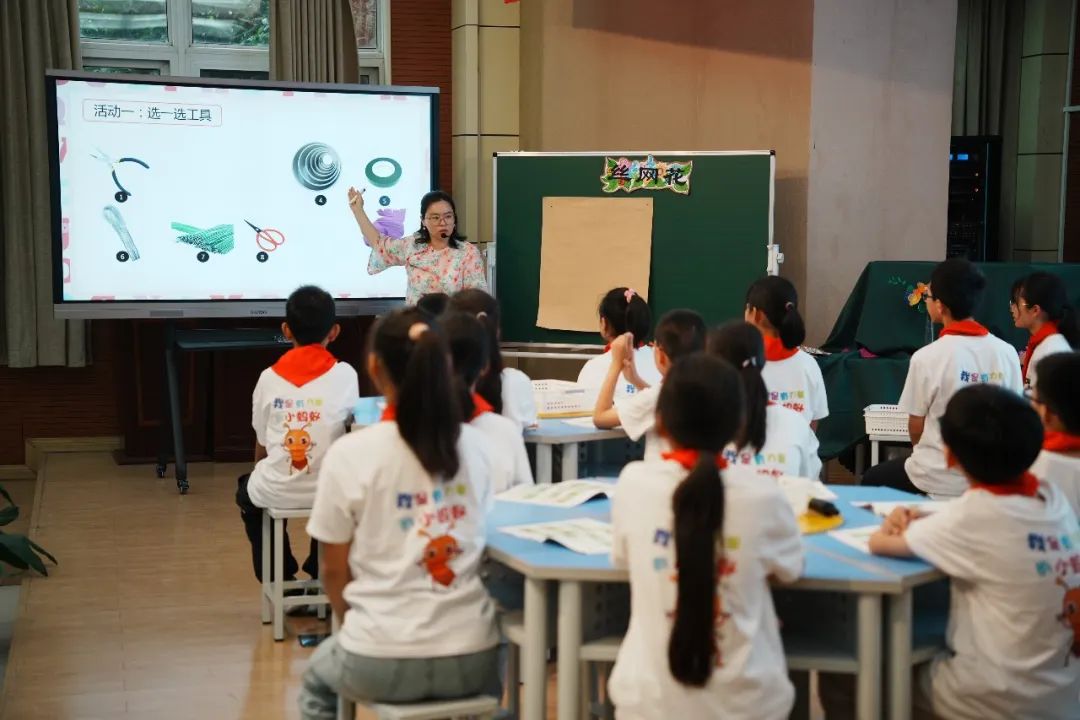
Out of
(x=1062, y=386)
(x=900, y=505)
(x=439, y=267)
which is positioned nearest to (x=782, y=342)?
(x=900, y=505)

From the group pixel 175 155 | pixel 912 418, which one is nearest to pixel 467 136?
pixel 175 155

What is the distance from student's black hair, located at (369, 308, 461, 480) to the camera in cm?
234

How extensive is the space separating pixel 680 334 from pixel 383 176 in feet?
11.8

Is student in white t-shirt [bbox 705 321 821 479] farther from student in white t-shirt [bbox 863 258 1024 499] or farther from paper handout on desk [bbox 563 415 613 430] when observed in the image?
paper handout on desk [bbox 563 415 613 430]

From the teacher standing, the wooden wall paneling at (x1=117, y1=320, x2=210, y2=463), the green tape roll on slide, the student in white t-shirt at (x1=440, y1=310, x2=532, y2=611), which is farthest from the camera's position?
the wooden wall paneling at (x1=117, y1=320, x2=210, y2=463)

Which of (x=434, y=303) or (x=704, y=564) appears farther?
(x=434, y=303)

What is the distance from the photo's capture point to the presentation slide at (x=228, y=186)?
6254 mm

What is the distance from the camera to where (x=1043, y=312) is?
441 cm

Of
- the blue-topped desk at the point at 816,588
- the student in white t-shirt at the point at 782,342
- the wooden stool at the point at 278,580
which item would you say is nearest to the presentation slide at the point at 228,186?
the wooden stool at the point at 278,580

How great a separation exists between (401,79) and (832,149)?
269 centimetres

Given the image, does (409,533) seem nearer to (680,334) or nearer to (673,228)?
(680,334)

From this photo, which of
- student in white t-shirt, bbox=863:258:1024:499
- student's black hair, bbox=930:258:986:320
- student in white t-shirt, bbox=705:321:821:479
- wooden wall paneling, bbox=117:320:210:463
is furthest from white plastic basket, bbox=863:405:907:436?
wooden wall paneling, bbox=117:320:210:463

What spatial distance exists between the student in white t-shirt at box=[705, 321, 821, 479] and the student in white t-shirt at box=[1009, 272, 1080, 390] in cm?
138

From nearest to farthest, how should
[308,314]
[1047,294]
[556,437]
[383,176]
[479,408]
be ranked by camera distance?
1. [479,408]
2. [556,437]
3. [308,314]
4. [1047,294]
5. [383,176]
